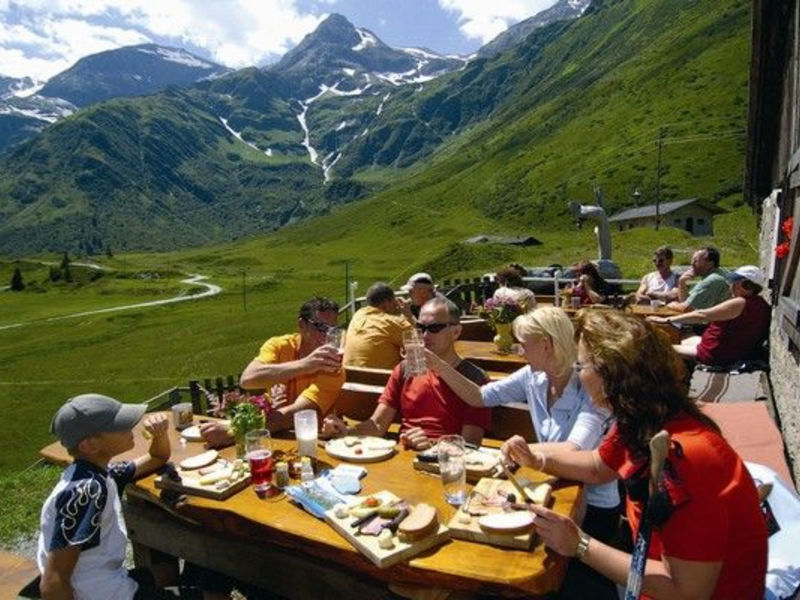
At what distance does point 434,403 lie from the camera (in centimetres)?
545

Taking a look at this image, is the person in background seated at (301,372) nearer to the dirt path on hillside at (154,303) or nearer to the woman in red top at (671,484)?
the woman in red top at (671,484)

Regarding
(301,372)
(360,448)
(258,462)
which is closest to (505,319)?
(301,372)

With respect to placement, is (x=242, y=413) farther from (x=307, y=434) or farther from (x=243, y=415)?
(x=307, y=434)

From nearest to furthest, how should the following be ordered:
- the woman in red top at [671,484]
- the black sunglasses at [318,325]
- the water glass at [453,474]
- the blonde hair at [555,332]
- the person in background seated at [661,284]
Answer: the woman in red top at [671,484]
the water glass at [453,474]
the blonde hair at [555,332]
the black sunglasses at [318,325]
the person in background seated at [661,284]

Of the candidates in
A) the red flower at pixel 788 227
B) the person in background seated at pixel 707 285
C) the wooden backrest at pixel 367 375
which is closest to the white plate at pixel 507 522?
the wooden backrest at pixel 367 375

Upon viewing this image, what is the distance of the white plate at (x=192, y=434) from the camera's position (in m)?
5.47

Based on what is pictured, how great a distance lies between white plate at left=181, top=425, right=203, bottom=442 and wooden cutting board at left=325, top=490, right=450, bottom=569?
230 cm

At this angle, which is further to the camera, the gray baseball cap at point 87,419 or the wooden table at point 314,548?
the gray baseball cap at point 87,419

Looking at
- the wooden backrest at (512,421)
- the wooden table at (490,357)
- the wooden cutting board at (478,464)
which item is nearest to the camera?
the wooden cutting board at (478,464)

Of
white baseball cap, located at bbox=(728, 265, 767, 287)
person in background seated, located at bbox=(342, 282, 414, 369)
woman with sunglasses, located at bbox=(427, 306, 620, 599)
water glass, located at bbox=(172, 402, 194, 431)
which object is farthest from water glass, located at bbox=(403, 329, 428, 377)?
white baseball cap, located at bbox=(728, 265, 767, 287)

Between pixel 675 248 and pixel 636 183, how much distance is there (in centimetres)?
6248

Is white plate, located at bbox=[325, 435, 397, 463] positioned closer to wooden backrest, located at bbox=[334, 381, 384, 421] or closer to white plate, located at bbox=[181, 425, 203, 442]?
white plate, located at bbox=[181, 425, 203, 442]

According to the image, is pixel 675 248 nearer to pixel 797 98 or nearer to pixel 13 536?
pixel 797 98

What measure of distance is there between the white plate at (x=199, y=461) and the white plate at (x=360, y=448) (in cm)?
87
